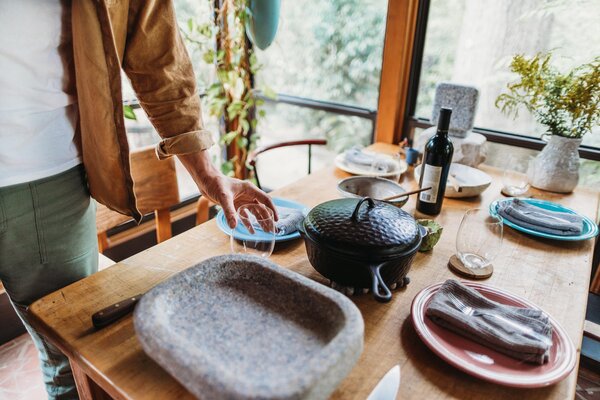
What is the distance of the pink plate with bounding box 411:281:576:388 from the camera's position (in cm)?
68

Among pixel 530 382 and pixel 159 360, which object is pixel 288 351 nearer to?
pixel 159 360

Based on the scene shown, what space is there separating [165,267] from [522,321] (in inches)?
30.9

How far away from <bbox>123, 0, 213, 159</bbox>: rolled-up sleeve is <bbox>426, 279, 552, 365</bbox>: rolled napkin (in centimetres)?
72

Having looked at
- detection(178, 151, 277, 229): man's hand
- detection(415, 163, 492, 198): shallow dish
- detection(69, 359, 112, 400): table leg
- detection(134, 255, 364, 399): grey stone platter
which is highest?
detection(178, 151, 277, 229): man's hand

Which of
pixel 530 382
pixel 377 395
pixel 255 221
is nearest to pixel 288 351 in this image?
pixel 377 395

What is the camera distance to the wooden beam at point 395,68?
2048 mm

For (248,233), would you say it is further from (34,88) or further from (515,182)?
(515,182)

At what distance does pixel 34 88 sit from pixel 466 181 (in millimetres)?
1402

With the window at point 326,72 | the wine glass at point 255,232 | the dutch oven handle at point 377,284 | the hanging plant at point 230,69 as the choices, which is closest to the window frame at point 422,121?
the window at point 326,72

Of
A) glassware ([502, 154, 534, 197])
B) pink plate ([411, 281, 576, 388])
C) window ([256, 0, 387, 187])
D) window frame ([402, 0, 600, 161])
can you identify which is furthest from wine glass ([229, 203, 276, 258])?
window ([256, 0, 387, 187])

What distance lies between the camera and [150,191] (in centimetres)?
165

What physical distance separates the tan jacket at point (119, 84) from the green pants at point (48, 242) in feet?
0.23

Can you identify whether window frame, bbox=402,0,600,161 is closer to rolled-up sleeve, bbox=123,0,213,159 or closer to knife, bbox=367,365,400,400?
rolled-up sleeve, bbox=123,0,213,159

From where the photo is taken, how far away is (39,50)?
90 cm
